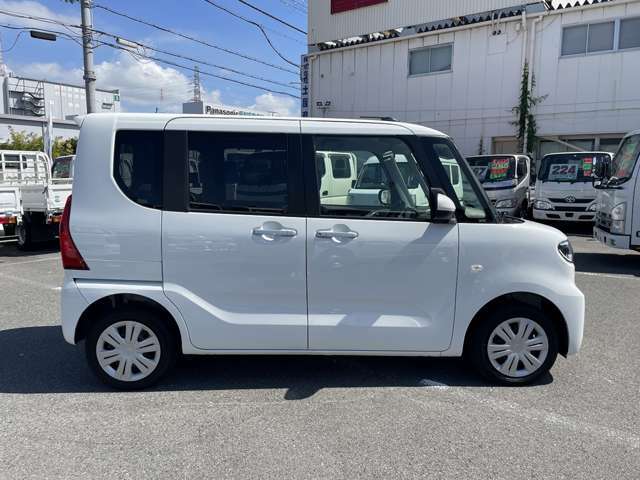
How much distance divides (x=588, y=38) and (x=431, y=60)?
519 cm

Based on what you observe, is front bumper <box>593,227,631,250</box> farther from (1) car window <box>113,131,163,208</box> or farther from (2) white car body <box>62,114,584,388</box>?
(1) car window <box>113,131,163,208</box>

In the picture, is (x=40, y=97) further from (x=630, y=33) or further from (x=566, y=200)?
(x=566, y=200)

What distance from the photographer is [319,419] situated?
3305 millimetres

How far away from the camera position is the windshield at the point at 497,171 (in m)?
12.8

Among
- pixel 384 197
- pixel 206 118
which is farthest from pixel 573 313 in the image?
pixel 206 118

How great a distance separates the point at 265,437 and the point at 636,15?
56.0ft

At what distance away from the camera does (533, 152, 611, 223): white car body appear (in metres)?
11.6

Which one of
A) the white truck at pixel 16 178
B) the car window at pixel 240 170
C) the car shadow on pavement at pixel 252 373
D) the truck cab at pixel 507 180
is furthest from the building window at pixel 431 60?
the car window at pixel 240 170

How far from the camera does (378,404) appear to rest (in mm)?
3518

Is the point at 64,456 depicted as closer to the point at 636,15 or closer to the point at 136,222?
the point at 136,222

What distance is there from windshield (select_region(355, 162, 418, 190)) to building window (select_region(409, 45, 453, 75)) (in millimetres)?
15848

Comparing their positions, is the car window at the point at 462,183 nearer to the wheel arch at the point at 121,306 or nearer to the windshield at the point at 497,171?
the wheel arch at the point at 121,306

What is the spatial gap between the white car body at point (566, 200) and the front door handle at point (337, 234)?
9.94 metres

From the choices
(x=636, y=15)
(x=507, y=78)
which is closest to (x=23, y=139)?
(x=507, y=78)
